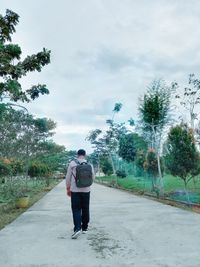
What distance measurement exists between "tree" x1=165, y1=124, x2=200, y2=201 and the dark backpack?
26.5 feet

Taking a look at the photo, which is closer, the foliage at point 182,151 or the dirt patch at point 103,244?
the dirt patch at point 103,244

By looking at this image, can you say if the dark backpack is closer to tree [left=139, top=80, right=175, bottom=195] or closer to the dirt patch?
the dirt patch

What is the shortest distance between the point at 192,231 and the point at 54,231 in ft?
9.39

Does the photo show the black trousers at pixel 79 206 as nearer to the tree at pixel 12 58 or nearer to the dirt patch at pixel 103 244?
the dirt patch at pixel 103 244

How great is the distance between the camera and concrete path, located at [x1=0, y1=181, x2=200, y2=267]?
536cm

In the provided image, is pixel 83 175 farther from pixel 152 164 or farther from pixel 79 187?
pixel 152 164

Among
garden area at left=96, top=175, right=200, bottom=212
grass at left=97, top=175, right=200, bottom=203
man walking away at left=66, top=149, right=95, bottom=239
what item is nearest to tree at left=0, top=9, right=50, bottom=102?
man walking away at left=66, top=149, right=95, bottom=239

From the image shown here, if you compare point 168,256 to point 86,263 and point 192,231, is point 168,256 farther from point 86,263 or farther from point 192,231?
point 192,231

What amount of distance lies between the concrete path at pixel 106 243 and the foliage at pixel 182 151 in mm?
5055

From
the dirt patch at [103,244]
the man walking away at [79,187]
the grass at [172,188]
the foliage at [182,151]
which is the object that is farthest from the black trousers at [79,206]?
the grass at [172,188]

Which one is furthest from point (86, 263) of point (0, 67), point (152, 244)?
point (0, 67)

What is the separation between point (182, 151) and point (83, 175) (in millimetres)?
8228

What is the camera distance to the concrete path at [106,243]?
17.6 feet

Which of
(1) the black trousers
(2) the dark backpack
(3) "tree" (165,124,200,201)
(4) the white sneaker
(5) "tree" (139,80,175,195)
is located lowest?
(4) the white sneaker
